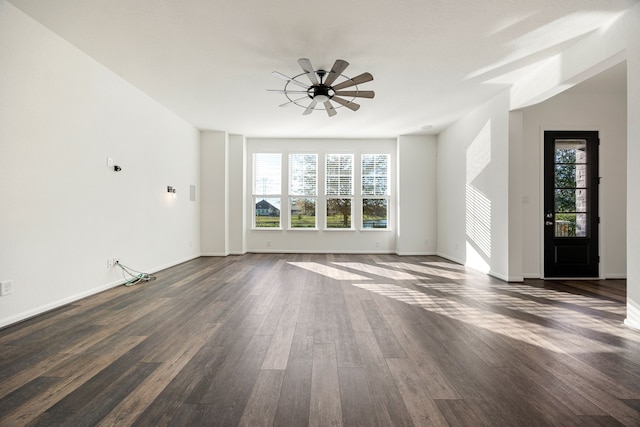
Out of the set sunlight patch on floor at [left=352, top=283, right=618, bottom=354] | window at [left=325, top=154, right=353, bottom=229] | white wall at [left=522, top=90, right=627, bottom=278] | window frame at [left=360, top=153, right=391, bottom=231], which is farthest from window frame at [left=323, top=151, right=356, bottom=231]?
sunlight patch on floor at [left=352, top=283, right=618, bottom=354]

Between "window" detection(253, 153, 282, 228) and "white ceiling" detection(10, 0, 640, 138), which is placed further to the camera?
"window" detection(253, 153, 282, 228)

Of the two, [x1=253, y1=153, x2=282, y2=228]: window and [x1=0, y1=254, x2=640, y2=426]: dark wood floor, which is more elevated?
[x1=253, y1=153, x2=282, y2=228]: window

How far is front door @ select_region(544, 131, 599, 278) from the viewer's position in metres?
5.23

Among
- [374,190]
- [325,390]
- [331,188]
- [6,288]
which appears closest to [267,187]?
[331,188]

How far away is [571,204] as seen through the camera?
527cm

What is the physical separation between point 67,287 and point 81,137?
179 cm

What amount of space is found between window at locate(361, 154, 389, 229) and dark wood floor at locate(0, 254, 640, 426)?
4375 mm

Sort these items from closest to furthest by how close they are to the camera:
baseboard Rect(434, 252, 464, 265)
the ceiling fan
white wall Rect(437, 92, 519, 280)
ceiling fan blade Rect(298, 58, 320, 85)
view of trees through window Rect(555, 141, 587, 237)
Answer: ceiling fan blade Rect(298, 58, 320, 85) < the ceiling fan < white wall Rect(437, 92, 519, 280) < view of trees through window Rect(555, 141, 587, 237) < baseboard Rect(434, 252, 464, 265)

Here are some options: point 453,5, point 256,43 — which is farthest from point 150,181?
point 453,5

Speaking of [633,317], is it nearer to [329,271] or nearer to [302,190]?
[329,271]

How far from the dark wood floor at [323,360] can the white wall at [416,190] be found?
394 cm

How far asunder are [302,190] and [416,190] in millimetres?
2947

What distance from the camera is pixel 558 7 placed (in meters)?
3.01

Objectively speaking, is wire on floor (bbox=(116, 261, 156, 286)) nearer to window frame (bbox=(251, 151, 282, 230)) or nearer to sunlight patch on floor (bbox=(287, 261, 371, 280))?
sunlight patch on floor (bbox=(287, 261, 371, 280))
